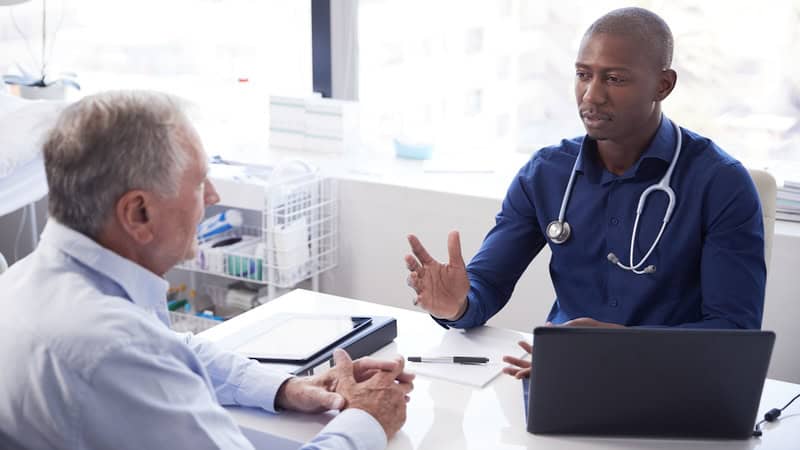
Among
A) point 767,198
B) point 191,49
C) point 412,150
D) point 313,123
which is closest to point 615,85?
point 767,198

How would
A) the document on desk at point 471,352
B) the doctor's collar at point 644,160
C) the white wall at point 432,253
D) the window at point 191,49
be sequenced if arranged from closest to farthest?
1. the document on desk at point 471,352
2. the doctor's collar at point 644,160
3. the white wall at point 432,253
4. the window at point 191,49

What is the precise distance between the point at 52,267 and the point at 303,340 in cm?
60

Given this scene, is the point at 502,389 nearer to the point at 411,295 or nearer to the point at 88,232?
the point at 88,232

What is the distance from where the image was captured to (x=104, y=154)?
101 cm

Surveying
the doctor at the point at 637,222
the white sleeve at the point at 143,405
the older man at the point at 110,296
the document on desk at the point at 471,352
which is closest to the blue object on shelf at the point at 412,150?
the doctor at the point at 637,222

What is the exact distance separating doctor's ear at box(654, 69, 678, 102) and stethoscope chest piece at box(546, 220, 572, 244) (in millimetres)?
311

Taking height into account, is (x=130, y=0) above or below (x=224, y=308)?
above

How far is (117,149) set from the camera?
101 centimetres

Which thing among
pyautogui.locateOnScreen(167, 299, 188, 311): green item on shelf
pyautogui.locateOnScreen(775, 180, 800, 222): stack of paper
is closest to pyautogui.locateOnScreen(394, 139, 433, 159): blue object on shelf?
pyautogui.locateOnScreen(167, 299, 188, 311): green item on shelf

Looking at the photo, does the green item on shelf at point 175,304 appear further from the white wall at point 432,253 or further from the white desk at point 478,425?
the white desk at point 478,425

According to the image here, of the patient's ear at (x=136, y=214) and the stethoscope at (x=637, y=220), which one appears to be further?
the stethoscope at (x=637, y=220)

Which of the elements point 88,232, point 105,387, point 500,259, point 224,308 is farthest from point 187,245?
point 224,308

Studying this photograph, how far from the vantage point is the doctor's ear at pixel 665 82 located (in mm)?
1776

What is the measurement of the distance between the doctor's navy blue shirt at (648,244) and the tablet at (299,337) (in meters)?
0.21
